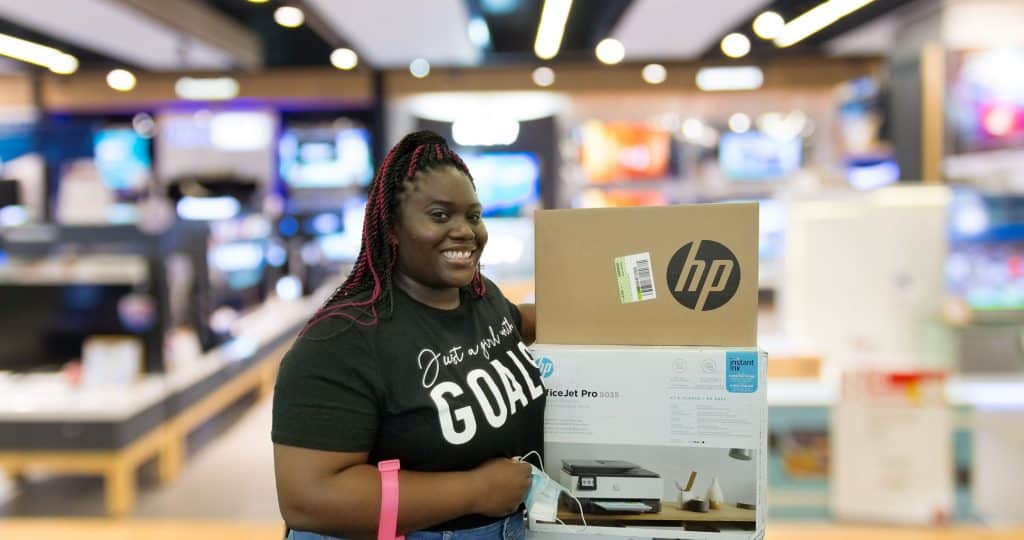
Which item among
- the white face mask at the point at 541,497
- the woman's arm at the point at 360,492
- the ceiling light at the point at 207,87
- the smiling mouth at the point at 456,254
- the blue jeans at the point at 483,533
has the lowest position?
the blue jeans at the point at 483,533

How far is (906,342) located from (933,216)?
635 mm

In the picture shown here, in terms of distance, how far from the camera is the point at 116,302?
4.20 meters

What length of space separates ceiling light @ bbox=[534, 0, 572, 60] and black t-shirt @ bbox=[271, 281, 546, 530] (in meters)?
2.96

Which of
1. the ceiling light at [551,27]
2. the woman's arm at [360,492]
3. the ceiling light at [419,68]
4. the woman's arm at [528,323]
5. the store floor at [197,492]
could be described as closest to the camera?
the woman's arm at [360,492]

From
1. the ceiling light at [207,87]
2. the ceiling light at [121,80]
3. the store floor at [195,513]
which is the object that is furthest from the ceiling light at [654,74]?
the ceiling light at [121,80]

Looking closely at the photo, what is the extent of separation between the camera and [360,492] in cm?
114

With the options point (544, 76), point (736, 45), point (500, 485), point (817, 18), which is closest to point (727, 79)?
point (736, 45)

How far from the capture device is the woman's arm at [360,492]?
44.1 inches

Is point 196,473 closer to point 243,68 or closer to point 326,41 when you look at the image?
point 326,41

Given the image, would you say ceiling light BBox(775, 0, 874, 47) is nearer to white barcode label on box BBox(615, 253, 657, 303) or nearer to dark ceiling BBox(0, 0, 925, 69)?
dark ceiling BBox(0, 0, 925, 69)

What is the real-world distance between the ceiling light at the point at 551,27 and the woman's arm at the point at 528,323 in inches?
104

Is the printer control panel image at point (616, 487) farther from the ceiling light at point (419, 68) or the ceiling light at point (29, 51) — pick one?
the ceiling light at point (419, 68)

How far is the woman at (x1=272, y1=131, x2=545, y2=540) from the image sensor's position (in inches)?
44.5

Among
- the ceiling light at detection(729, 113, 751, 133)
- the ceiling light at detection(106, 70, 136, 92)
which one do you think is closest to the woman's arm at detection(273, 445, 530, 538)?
the ceiling light at detection(106, 70, 136, 92)
